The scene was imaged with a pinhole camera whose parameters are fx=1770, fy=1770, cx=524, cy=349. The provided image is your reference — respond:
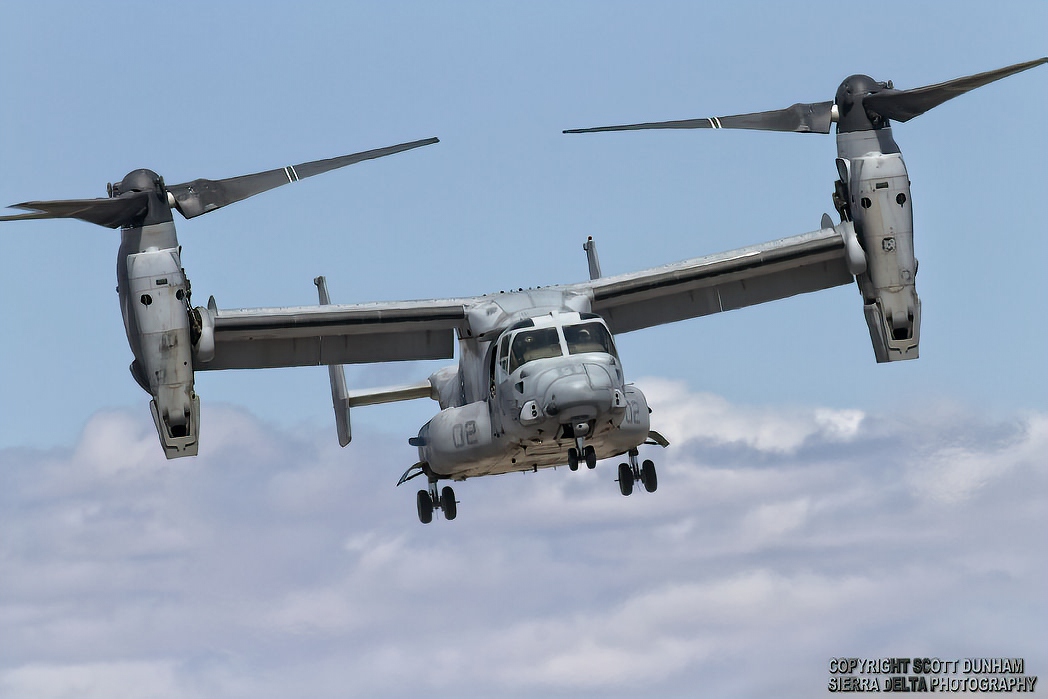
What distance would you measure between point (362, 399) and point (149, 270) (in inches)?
281

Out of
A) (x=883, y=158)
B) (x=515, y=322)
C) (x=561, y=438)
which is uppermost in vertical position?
(x=883, y=158)

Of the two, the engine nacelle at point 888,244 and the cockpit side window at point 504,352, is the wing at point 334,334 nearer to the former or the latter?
the cockpit side window at point 504,352

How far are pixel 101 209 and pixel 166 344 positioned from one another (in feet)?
7.17

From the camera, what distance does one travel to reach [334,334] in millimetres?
28141

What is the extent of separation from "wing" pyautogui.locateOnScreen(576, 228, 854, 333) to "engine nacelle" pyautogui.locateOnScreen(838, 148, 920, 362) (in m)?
0.68

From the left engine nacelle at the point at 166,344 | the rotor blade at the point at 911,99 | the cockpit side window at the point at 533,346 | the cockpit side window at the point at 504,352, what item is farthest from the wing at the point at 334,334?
the rotor blade at the point at 911,99

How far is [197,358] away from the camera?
26.6 m

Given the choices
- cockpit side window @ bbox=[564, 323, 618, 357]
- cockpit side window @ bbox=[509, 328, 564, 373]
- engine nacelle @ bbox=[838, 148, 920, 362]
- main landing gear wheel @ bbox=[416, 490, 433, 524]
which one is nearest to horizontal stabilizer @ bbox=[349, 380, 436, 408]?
main landing gear wheel @ bbox=[416, 490, 433, 524]

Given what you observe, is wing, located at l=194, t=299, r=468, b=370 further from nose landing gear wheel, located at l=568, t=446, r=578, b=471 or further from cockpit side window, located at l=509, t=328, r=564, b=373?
nose landing gear wheel, located at l=568, t=446, r=578, b=471

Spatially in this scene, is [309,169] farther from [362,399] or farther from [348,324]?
[362,399]

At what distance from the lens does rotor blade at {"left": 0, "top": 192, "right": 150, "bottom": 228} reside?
83.4ft

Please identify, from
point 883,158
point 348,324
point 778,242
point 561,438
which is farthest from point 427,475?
point 883,158

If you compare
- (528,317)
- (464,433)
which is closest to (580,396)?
(528,317)

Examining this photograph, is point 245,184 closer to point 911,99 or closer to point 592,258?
point 592,258
